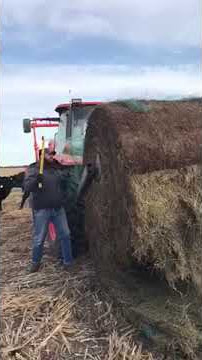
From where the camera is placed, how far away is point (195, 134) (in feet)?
18.1

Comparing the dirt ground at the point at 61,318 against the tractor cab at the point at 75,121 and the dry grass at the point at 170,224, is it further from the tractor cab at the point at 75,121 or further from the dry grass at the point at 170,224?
the tractor cab at the point at 75,121

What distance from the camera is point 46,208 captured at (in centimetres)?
738

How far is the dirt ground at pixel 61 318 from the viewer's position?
521cm

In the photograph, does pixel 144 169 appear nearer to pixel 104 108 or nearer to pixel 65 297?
pixel 104 108

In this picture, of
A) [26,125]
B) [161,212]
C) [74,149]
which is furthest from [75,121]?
[161,212]

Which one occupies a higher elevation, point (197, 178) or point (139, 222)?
point (197, 178)

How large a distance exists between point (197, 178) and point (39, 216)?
2.65m

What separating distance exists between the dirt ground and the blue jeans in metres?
0.20

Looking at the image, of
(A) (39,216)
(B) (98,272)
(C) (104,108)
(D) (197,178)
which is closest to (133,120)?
(C) (104,108)

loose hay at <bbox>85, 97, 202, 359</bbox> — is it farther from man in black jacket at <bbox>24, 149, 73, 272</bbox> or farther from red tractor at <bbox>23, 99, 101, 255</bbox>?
man in black jacket at <bbox>24, 149, 73, 272</bbox>

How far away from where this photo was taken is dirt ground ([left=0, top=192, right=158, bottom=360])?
5207mm

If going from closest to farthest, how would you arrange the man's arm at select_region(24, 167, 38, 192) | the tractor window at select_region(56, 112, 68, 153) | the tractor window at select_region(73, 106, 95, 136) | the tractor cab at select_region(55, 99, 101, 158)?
the man's arm at select_region(24, 167, 38, 192), the tractor cab at select_region(55, 99, 101, 158), the tractor window at select_region(73, 106, 95, 136), the tractor window at select_region(56, 112, 68, 153)

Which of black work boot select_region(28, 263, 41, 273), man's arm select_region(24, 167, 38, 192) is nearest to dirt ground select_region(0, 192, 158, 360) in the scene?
black work boot select_region(28, 263, 41, 273)

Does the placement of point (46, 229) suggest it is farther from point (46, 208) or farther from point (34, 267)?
point (34, 267)
